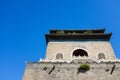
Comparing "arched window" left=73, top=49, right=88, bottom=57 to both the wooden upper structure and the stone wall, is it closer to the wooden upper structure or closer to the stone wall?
the wooden upper structure

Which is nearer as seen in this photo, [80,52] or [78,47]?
[78,47]

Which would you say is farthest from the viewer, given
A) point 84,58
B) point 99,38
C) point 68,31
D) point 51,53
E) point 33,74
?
point 68,31

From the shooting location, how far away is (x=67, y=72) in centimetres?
1548

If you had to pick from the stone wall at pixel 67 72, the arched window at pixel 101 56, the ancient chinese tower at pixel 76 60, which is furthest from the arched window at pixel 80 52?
the stone wall at pixel 67 72

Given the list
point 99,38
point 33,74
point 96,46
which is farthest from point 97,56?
point 33,74

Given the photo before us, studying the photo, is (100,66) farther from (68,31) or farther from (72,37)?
(68,31)

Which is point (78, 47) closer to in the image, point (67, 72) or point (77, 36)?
point (77, 36)

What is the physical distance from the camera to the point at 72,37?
2269 cm

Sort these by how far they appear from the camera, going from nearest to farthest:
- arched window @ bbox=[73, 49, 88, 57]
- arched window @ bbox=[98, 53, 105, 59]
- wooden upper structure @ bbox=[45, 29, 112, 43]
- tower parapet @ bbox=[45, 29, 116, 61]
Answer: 1. arched window @ bbox=[98, 53, 105, 59]
2. tower parapet @ bbox=[45, 29, 116, 61]
3. arched window @ bbox=[73, 49, 88, 57]
4. wooden upper structure @ bbox=[45, 29, 112, 43]

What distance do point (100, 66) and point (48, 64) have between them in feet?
15.4

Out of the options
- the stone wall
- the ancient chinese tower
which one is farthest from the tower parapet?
the stone wall

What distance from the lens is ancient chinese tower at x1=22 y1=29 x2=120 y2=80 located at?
15.2 meters

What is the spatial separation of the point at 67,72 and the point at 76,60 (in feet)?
12.8

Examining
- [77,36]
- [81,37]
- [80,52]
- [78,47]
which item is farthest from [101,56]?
[77,36]
